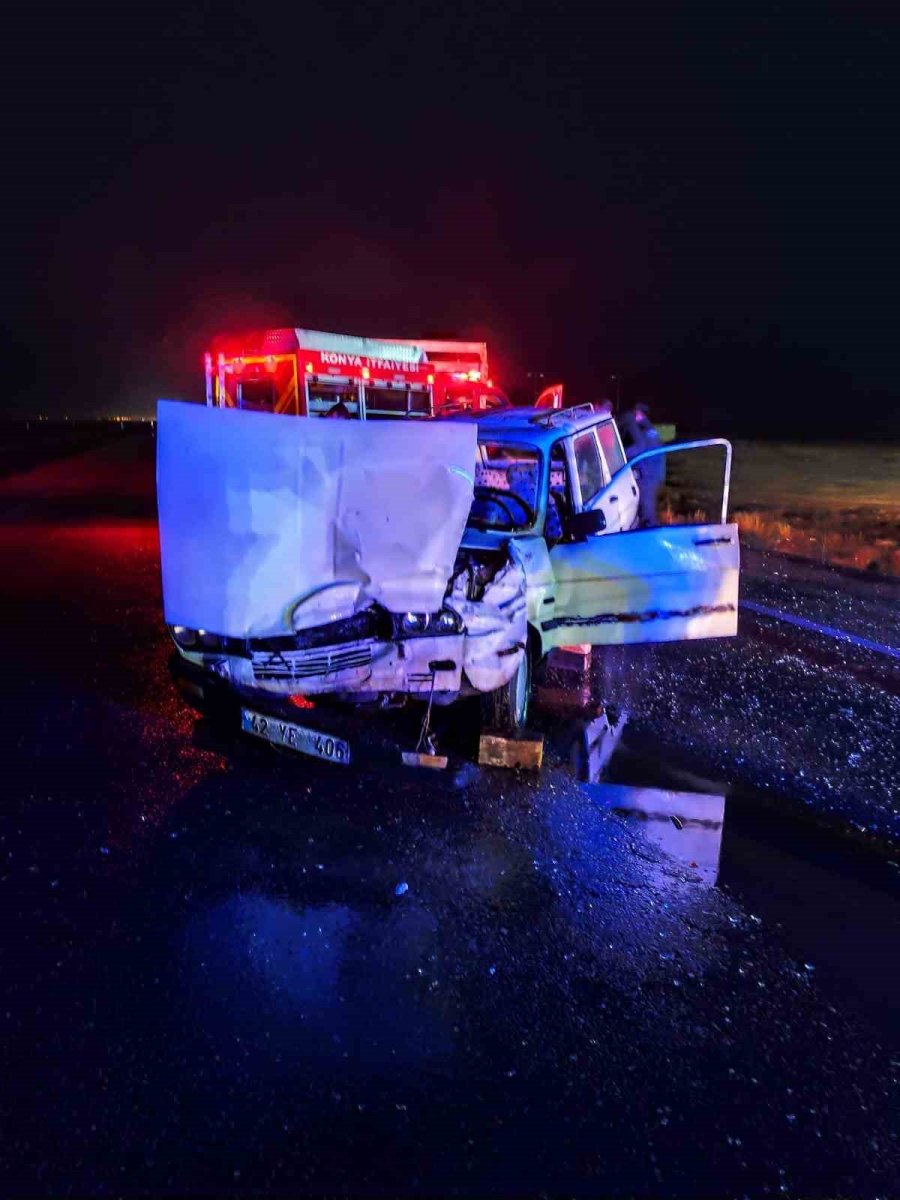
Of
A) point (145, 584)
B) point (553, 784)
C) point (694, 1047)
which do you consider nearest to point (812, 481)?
point (145, 584)

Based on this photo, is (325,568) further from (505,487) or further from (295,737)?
(505,487)

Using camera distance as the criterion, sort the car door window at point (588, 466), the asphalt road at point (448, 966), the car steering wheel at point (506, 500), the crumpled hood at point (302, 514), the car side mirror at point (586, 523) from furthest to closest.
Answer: the car door window at point (588, 466), the car steering wheel at point (506, 500), the car side mirror at point (586, 523), the crumpled hood at point (302, 514), the asphalt road at point (448, 966)

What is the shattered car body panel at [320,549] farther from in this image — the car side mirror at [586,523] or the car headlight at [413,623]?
the car side mirror at [586,523]

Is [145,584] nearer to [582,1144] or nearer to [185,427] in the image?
[185,427]

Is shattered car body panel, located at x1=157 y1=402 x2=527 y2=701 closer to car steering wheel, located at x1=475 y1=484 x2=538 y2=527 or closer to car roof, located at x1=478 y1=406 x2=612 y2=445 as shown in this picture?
car steering wheel, located at x1=475 y1=484 x2=538 y2=527

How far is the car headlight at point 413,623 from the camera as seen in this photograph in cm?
460

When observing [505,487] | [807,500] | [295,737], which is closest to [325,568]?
[295,737]

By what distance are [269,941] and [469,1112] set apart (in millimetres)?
1187

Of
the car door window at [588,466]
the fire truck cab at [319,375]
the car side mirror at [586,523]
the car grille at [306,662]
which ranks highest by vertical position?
the fire truck cab at [319,375]

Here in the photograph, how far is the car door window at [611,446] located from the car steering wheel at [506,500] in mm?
1552

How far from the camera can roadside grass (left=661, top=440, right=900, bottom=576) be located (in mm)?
12609

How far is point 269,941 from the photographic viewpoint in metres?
3.54

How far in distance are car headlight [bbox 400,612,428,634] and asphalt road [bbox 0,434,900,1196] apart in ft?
3.15

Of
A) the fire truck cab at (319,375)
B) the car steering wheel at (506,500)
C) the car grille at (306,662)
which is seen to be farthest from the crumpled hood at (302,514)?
the fire truck cab at (319,375)
